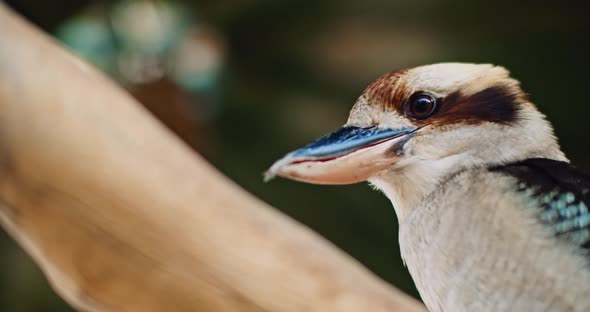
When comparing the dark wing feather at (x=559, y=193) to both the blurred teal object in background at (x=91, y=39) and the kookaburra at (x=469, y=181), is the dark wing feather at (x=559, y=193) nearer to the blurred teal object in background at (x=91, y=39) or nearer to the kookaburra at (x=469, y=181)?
the kookaburra at (x=469, y=181)

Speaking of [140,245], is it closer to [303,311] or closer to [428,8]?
[303,311]

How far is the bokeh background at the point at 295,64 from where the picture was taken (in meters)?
1.82

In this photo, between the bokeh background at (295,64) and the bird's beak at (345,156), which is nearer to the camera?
the bird's beak at (345,156)

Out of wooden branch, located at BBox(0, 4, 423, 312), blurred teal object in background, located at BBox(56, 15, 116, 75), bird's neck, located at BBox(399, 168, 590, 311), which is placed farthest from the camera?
blurred teal object in background, located at BBox(56, 15, 116, 75)

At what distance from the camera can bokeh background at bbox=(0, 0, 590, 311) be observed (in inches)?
71.6

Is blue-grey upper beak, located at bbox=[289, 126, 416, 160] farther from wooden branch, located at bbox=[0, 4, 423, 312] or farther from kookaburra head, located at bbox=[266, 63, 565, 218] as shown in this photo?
wooden branch, located at bbox=[0, 4, 423, 312]

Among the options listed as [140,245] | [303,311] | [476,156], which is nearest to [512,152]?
[476,156]

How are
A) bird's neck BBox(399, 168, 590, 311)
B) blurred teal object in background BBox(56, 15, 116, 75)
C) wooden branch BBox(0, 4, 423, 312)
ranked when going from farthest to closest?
blurred teal object in background BBox(56, 15, 116, 75), wooden branch BBox(0, 4, 423, 312), bird's neck BBox(399, 168, 590, 311)

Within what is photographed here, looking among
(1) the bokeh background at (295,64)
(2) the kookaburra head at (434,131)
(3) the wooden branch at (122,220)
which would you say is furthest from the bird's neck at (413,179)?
(1) the bokeh background at (295,64)

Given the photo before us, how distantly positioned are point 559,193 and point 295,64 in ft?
5.00

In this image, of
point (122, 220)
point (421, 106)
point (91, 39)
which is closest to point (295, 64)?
point (91, 39)

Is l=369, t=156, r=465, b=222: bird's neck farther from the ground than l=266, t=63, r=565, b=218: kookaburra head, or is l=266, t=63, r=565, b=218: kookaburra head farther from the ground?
l=266, t=63, r=565, b=218: kookaburra head

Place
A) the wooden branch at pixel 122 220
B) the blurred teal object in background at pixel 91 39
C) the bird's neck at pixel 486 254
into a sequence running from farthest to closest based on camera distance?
the blurred teal object in background at pixel 91 39 → the wooden branch at pixel 122 220 → the bird's neck at pixel 486 254

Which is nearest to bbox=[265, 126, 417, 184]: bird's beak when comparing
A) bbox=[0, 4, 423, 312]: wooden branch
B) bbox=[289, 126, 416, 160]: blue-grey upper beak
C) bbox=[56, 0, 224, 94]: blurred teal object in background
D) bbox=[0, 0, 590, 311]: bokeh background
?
bbox=[289, 126, 416, 160]: blue-grey upper beak
